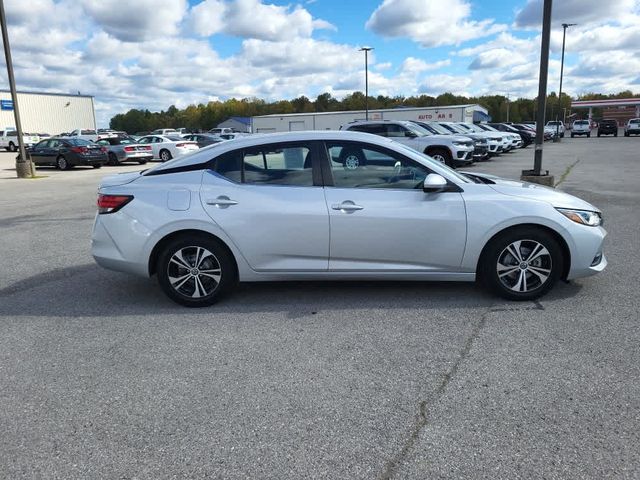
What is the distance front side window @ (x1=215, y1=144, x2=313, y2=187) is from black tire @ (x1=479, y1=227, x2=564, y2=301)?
5.95 feet

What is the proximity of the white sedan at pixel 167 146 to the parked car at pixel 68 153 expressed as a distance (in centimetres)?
251

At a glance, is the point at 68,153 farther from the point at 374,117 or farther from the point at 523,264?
the point at 374,117

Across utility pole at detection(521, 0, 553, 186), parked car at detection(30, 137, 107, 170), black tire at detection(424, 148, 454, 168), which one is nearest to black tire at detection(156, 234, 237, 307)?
utility pole at detection(521, 0, 553, 186)

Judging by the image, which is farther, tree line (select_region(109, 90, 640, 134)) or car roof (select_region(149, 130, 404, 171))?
tree line (select_region(109, 90, 640, 134))

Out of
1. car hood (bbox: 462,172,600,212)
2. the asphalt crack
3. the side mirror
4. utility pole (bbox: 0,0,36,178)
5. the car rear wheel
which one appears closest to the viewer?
A: the asphalt crack

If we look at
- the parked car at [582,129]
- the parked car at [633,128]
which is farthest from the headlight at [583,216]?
the parked car at [582,129]

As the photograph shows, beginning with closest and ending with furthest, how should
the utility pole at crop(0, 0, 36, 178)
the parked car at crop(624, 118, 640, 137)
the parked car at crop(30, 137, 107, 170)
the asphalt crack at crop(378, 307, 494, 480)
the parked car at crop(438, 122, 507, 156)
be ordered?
the asphalt crack at crop(378, 307, 494, 480) → the utility pole at crop(0, 0, 36, 178) → the parked car at crop(30, 137, 107, 170) → the parked car at crop(438, 122, 507, 156) → the parked car at crop(624, 118, 640, 137)

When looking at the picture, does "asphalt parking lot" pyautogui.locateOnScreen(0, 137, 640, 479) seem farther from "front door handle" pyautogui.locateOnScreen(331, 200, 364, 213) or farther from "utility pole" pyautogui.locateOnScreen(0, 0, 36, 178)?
"utility pole" pyautogui.locateOnScreen(0, 0, 36, 178)

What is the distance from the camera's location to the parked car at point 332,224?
4.63m

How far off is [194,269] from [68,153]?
2227cm

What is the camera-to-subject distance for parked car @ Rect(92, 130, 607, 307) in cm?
463

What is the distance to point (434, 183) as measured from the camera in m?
4.51

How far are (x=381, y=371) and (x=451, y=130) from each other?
75.2ft

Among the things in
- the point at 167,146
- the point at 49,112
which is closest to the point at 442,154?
the point at 167,146
